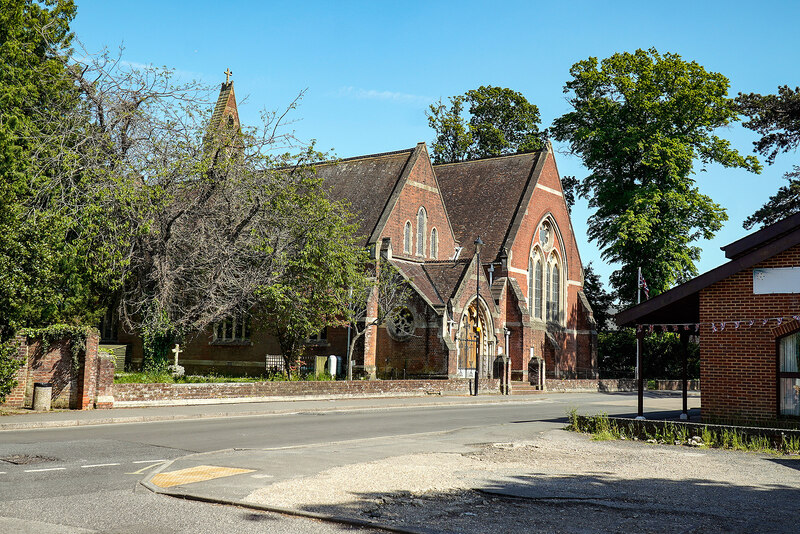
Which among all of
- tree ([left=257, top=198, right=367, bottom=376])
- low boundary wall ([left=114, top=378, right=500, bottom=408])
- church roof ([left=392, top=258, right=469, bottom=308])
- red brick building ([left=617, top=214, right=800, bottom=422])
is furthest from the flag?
red brick building ([left=617, top=214, right=800, bottom=422])

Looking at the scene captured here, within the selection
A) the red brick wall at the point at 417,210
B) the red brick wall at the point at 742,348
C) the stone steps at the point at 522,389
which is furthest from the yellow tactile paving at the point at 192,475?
the red brick wall at the point at 417,210

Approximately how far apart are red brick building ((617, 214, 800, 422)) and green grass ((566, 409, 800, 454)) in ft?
5.39

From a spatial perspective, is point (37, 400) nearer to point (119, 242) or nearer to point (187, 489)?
point (119, 242)

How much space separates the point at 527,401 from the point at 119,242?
18063 millimetres

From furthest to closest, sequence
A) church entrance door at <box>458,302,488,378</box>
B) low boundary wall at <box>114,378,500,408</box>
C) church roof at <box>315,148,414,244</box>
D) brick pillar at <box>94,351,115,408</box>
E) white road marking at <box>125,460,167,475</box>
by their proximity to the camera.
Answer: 1. church roof at <box>315,148,414,244</box>
2. church entrance door at <box>458,302,488,378</box>
3. low boundary wall at <box>114,378,500,408</box>
4. brick pillar at <box>94,351,115,408</box>
5. white road marking at <box>125,460,167,475</box>

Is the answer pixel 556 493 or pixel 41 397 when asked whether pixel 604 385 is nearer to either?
pixel 41 397

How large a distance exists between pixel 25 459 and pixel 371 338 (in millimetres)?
26766

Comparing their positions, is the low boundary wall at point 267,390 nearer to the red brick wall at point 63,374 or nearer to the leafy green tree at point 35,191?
the red brick wall at point 63,374

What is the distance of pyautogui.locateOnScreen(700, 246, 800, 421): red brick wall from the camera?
Result: 1684cm

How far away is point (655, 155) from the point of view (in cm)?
4472

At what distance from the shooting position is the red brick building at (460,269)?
38594mm

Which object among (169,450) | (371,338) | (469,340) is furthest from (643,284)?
(169,450)

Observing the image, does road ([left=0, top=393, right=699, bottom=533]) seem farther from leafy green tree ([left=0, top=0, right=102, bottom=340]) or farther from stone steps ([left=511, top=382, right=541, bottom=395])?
stone steps ([left=511, top=382, right=541, bottom=395])

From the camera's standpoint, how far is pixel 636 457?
13695 millimetres
